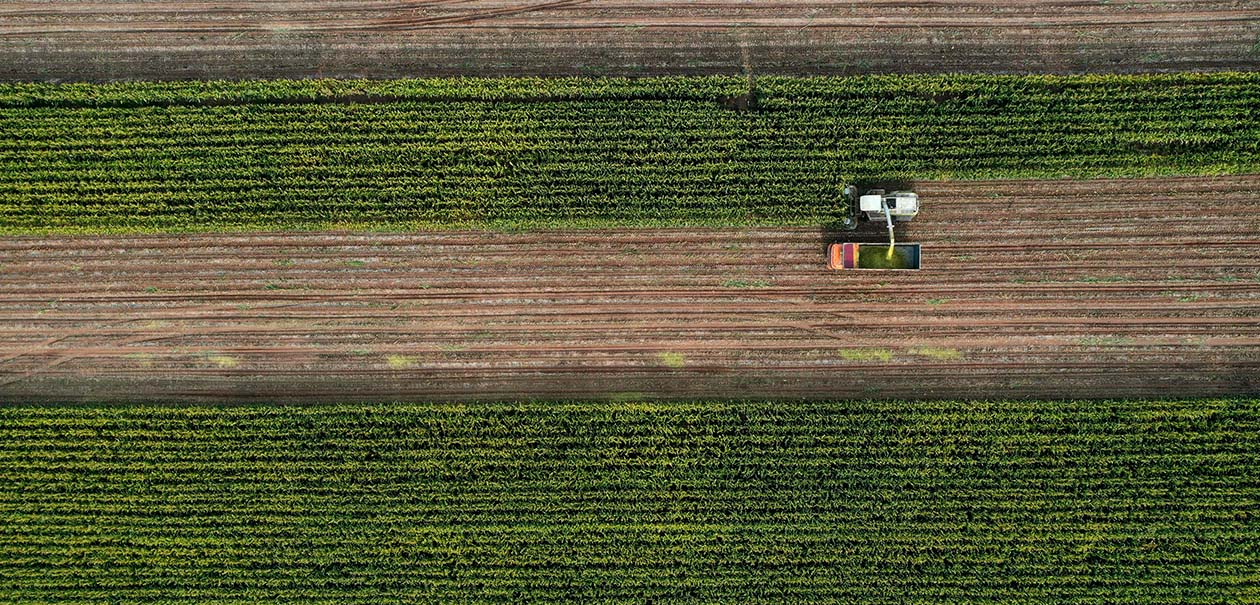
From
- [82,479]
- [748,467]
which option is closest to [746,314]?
[748,467]

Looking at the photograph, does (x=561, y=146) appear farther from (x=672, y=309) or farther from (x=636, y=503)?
(x=636, y=503)

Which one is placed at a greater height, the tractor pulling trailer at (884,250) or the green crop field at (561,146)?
the green crop field at (561,146)

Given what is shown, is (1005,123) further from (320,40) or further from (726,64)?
(320,40)

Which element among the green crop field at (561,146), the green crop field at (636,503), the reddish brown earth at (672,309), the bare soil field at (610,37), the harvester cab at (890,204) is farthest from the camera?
the bare soil field at (610,37)

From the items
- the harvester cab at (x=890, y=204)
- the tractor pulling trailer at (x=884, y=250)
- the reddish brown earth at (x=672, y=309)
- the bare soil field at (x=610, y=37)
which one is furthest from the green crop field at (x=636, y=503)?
A: the bare soil field at (x=610, y=37)

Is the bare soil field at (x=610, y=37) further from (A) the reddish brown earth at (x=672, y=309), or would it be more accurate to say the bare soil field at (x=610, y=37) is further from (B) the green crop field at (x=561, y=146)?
(A) the reddish brown earth at (x=672, y=309)

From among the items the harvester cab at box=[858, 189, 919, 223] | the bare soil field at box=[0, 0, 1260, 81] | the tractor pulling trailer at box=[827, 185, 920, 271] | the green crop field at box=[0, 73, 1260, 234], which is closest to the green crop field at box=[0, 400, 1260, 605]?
the tractor pulling trailer at box=[827, 185, 920, 271]

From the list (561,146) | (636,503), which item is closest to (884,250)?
(561,146)
